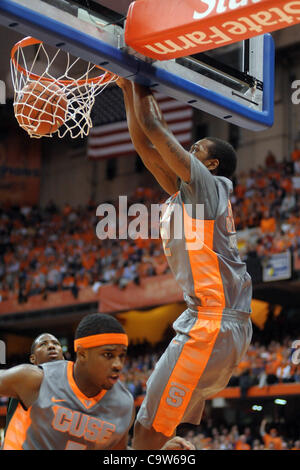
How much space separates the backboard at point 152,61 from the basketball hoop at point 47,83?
37 centimetres

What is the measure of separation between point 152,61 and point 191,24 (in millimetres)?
330

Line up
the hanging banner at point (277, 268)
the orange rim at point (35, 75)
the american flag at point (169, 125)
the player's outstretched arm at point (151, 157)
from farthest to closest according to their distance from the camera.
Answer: the american flag at point (169, 125) → the hanging banner at point (277, 268) → the orange rim at point (35, 75) → the player's outstretched arm at point (151, 157)

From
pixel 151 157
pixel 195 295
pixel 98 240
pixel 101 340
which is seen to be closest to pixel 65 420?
pixel 101 340

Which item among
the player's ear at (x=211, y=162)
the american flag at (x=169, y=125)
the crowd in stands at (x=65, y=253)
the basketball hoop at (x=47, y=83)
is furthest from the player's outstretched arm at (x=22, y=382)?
the american flag at (x=169, y=125)

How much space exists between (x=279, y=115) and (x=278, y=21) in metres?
15.8

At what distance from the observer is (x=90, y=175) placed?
23438 millimetres

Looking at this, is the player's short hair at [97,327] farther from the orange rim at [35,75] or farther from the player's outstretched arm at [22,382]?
the orange rim at [35,75]

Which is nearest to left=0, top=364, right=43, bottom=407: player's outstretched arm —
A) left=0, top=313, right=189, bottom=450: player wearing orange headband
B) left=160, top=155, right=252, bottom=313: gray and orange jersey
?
left=0, top=313, right=189, bottom=450: player wearing orange headband

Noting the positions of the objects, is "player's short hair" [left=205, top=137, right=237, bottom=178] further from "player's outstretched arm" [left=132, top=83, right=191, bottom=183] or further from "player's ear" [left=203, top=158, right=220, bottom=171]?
"player's outstretched arm" [left=132, top=83, right=191, bottom=183]

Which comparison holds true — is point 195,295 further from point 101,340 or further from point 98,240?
point 98,240

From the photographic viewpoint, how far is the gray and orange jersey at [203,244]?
12.9 ft

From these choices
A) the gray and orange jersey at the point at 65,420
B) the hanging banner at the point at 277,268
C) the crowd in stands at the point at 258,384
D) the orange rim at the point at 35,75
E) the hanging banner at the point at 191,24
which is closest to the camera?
the gray and orange jersey at the point at 65,420

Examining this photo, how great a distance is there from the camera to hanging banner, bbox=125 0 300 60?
3738 mm
